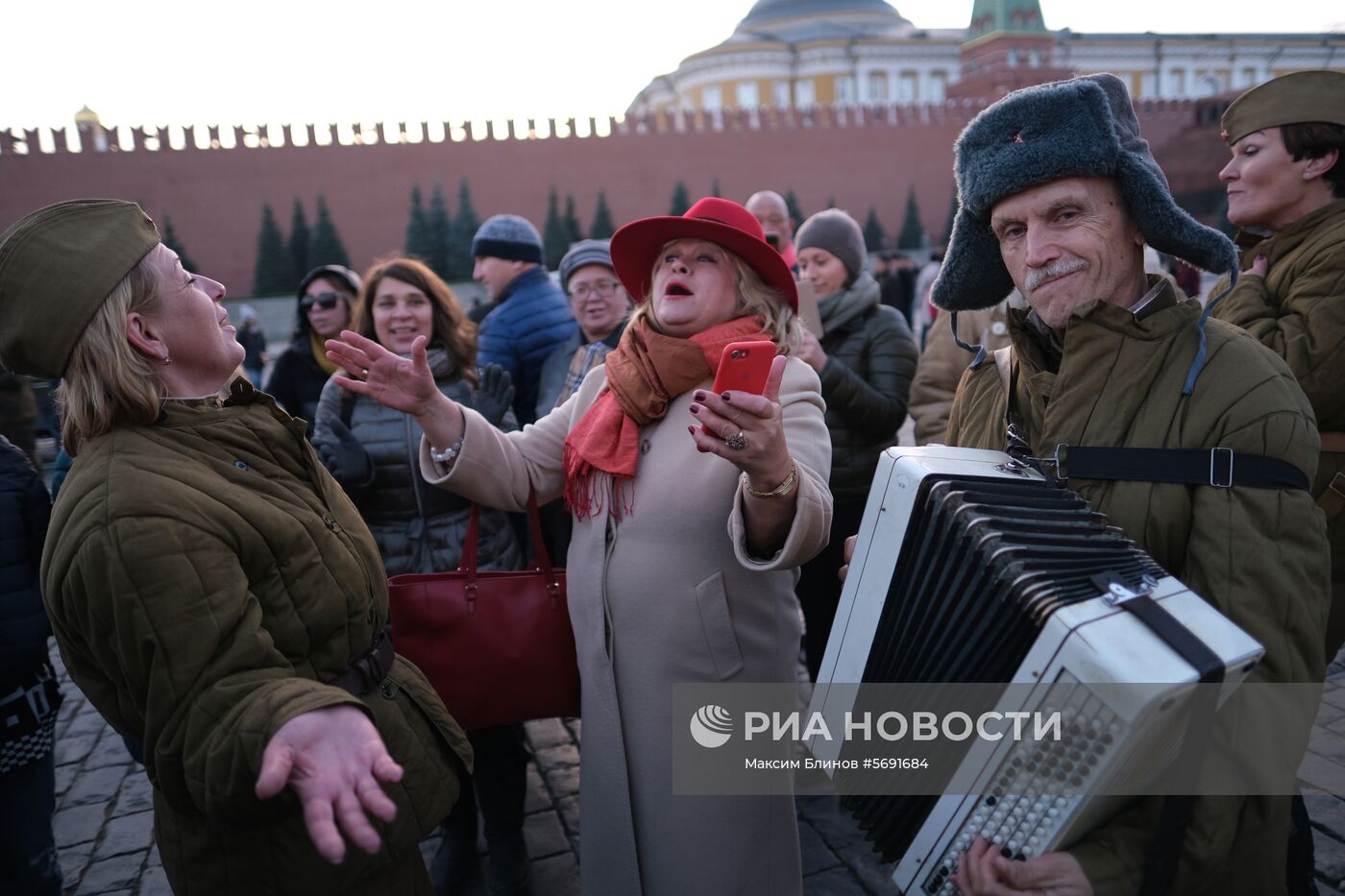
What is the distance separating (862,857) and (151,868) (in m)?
2.59

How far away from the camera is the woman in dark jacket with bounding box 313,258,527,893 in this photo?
3010 millimetres

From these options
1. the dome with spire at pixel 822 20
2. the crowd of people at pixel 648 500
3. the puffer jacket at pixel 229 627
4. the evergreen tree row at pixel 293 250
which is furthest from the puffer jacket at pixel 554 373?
the dome with spire at pixel 822 20

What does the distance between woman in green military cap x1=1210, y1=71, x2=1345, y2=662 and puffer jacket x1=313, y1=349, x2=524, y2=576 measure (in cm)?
242

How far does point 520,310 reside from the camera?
4527mm

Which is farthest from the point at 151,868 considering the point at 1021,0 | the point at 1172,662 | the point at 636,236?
the point at 1021,0

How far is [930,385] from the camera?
13.3 ft

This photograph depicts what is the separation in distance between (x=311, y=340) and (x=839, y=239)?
8.49 ft

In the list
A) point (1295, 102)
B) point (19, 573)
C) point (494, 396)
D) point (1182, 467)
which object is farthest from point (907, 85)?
point (1182, 467)

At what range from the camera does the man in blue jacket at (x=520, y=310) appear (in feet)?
14.5

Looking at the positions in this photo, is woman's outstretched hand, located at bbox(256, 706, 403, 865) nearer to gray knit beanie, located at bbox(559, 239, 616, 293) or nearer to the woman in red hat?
the woman in red hat

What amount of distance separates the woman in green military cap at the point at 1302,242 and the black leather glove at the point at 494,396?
2306mm

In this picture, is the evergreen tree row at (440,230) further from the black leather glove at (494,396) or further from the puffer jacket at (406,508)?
the puffer jacket at (406,508)

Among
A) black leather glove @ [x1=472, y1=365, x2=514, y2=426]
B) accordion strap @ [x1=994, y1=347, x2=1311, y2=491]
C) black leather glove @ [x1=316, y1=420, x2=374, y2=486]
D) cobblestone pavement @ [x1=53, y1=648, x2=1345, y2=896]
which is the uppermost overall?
accordion strap @ [x1=994, y1=347, x2=1311, y2=491]

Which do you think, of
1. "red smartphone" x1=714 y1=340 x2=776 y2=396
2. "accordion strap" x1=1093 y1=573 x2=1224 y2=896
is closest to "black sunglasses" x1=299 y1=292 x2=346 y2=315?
"red smartphone" x1=714 y1=340 x2=776 y2=396
